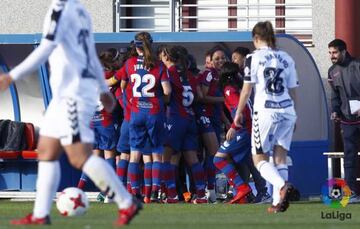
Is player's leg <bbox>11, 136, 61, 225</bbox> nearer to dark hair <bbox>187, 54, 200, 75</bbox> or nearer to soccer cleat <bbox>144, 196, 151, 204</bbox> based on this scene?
soccer cleat <bbox>144, 196, 151, 204</bbox>

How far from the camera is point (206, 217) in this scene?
12617 millimetres

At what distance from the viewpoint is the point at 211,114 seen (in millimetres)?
17172

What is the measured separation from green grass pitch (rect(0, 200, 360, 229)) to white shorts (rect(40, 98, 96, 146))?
2.58ft

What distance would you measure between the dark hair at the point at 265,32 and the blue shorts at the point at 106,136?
13.3ft

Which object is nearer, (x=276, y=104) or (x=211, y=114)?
(x=276, y=104)

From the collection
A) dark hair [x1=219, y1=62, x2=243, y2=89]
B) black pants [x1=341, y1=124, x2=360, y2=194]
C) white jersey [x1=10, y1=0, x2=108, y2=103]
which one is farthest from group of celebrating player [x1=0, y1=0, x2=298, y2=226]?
white jersey [x1=10, y1=0, x2=108, y2=103]

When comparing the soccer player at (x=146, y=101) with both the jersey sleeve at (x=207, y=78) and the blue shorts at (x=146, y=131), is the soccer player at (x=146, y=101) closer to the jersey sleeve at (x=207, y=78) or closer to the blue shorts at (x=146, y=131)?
the blue shorts at (x=146, y=131)

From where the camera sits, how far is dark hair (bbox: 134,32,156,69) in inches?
630

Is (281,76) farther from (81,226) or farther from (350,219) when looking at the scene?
(81,226)

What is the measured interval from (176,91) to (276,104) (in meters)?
3.26

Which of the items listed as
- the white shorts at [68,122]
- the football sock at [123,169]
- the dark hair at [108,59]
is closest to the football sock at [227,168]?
the football sock at [123,169]

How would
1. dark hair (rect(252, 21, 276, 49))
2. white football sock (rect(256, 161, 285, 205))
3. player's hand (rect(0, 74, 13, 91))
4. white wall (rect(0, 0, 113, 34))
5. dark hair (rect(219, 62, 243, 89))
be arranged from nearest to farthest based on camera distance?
player's hand (rect(0, 74, 13, 91)) → white football sock (rect(256, 161, 285, 205)) → dark hair (rect(252, 21, 276, 49)) → dark hair (rect(219, 62, 243, 89)) → white wall (rect(0, 0, 113, 34))

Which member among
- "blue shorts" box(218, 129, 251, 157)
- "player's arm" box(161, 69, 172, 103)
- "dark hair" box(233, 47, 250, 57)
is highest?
"dark hair" box(233, 47, 250, 57)

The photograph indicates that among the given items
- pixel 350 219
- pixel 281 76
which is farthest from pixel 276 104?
pixel 350 219
